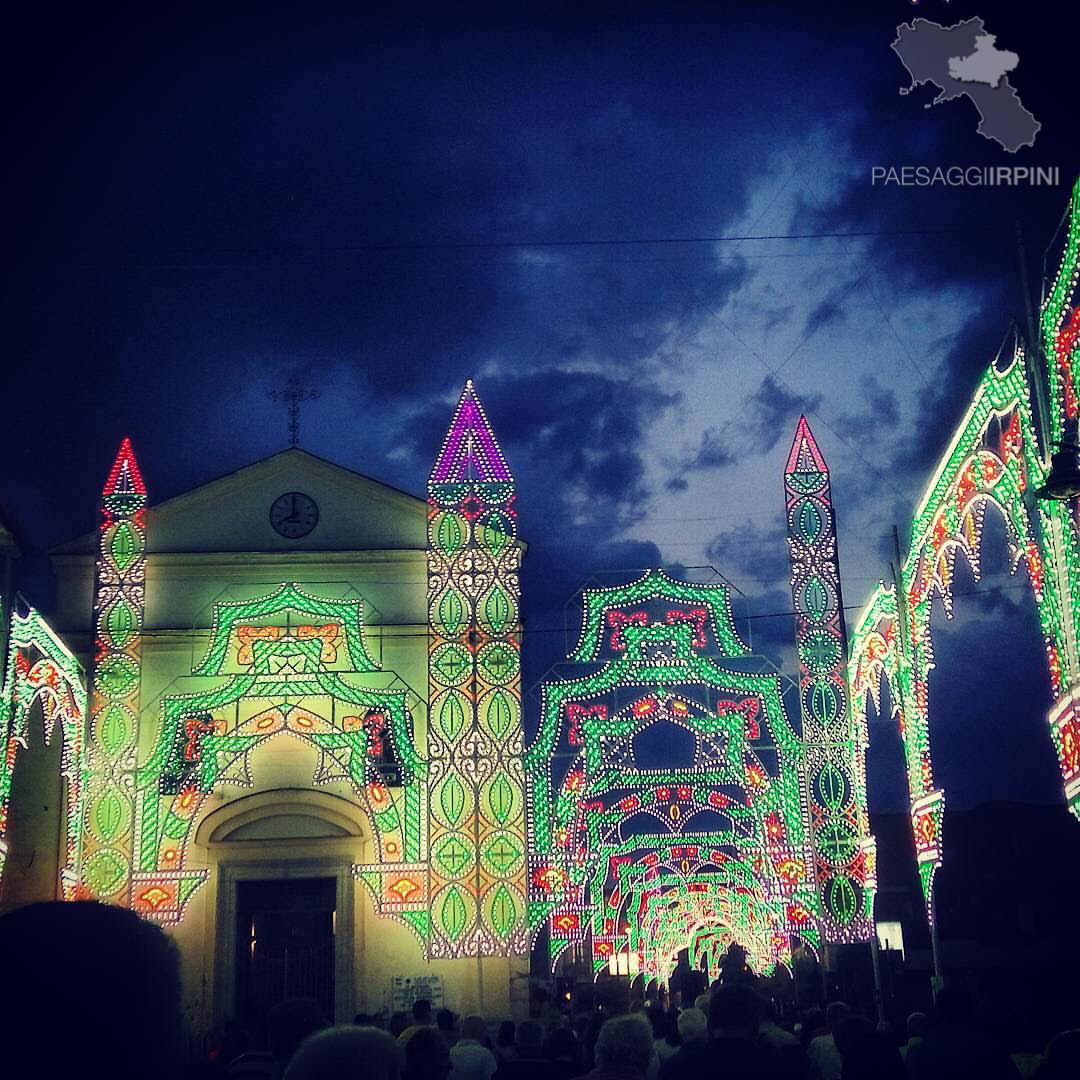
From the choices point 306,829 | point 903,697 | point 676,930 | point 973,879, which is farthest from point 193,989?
point 973,879

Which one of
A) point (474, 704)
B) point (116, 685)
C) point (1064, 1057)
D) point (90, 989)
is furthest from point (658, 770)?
point (90, 989)

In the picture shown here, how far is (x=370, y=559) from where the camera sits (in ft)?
97.7

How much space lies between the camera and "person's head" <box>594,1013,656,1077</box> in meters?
6.78

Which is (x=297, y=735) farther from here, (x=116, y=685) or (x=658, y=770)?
(x=658, y=770)

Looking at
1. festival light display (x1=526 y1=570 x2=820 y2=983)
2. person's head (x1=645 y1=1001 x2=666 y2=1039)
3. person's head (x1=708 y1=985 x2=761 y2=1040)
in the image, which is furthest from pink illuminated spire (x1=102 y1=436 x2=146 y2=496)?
person's head (x1=708 y1=985 x2=761 y2=1040)

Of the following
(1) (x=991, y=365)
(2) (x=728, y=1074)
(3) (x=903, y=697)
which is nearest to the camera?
(2) (x=728, y=1074)

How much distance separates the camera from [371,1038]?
390 cm

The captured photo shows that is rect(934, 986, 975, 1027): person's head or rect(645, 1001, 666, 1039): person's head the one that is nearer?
rect(934, 986, 975, 1027): person's head

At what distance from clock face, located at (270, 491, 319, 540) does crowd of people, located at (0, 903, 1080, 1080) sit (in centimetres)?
1610

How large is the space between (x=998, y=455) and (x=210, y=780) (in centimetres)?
1665

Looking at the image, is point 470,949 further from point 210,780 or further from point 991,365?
point 991,365

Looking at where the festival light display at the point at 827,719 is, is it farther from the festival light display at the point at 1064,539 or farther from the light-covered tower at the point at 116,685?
the light-covered tower at the point at 116,685

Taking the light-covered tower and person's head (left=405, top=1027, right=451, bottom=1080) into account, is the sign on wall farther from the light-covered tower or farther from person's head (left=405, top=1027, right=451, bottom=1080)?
person's head (left=405, top=1027, right=451, bottom=1080)

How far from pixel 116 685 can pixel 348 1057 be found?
23973 mm
